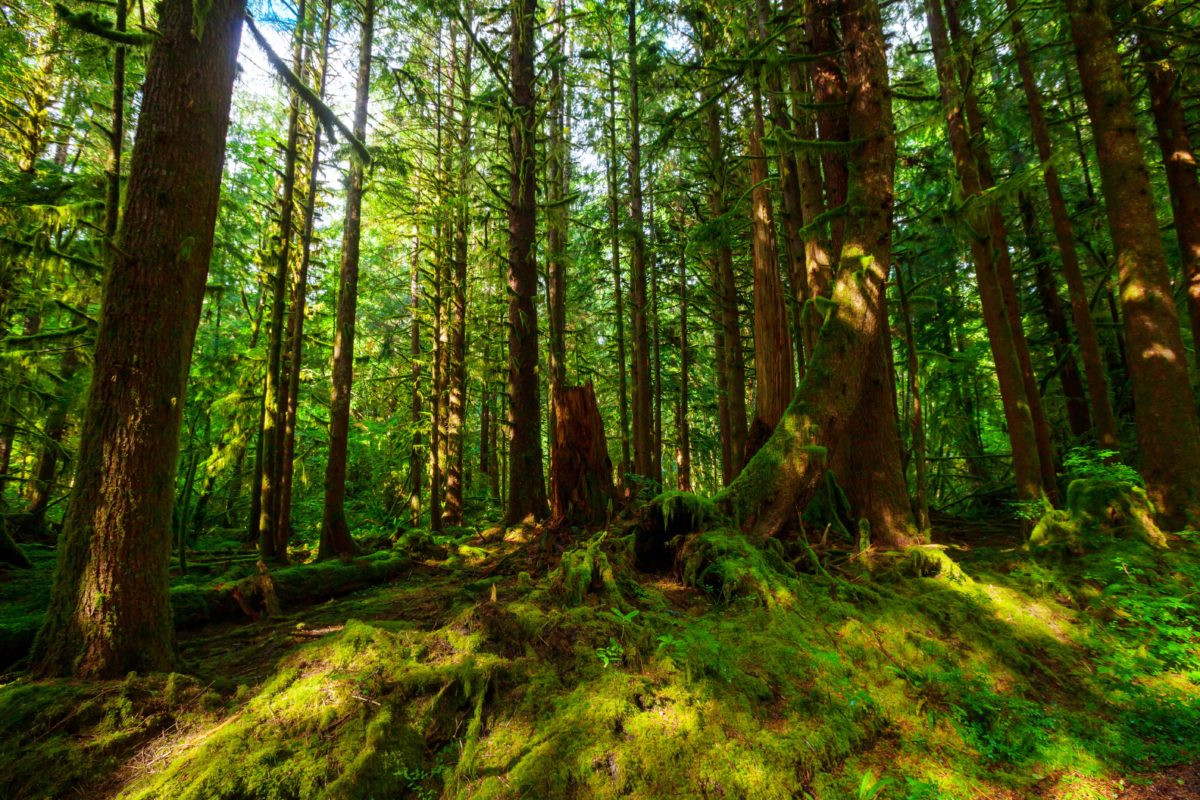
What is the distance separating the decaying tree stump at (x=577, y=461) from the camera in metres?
8.59

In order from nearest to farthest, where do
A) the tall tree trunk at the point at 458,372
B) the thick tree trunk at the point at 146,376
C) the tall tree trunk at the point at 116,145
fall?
1. the thick tree trunk at the point at 146,376
2. the tall tree trunk at the point at 116,145
3. the tall tree trunk at the point at 458,372

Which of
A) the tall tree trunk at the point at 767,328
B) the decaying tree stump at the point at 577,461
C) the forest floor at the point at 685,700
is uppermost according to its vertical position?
the tall tree trunk at the point at 767,328

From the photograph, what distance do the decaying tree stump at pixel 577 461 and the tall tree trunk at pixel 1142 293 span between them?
23.4 feet

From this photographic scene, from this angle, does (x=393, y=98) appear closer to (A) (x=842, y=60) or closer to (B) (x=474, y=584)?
(A) (x=842, y=60)

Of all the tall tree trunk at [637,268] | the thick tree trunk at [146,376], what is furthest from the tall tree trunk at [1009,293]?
the thick tree trunk at [146,376]

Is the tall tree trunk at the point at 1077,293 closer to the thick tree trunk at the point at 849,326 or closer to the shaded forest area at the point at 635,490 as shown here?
the shaded forest area at the point at 635,490

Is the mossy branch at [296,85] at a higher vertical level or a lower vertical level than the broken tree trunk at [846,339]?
higher

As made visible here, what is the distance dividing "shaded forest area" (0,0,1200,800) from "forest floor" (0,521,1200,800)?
3 centimetres

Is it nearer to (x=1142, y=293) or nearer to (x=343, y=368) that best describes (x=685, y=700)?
(x=1142, y=293)

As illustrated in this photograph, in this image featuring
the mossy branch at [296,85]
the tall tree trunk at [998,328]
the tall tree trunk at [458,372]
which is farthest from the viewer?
the tall tree trunk at [458,372]

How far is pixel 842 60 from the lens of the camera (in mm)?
7242

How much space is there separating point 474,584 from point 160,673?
10.1ft

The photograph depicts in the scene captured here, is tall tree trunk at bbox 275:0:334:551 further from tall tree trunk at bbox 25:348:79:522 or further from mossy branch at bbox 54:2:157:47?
mossy branch at bbox 54:2:157:47

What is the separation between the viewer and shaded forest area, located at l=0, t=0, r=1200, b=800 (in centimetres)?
271
